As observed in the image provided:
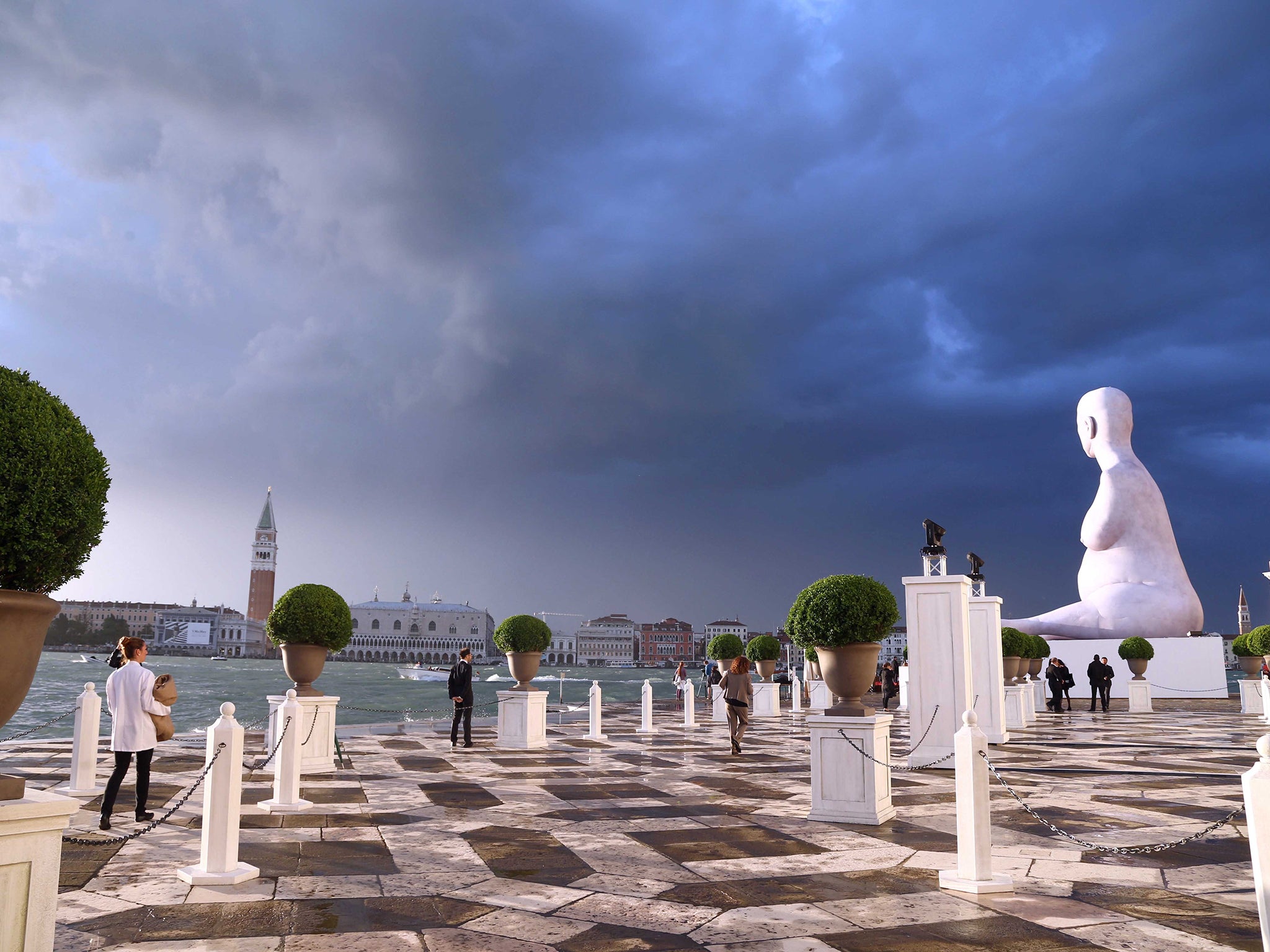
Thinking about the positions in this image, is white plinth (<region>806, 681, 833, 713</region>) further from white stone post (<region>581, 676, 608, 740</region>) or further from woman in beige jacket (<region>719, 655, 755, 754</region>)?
woman in beige jacket (<region>719, 655, 755, 754</region>)

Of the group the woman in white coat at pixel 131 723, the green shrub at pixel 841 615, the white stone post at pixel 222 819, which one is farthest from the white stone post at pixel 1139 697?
the white stone post at pixel 222 819

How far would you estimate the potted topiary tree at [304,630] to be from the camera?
12.4m

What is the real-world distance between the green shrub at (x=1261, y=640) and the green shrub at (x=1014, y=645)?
5.93m

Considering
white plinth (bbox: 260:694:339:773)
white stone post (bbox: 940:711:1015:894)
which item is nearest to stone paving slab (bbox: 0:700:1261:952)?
white stone post (bbox: 940:711:1015:894)

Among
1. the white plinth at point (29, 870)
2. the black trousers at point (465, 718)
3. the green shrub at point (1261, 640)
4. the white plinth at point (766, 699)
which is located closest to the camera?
the white plinth at point (29, 870)

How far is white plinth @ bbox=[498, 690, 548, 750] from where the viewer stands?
606 inches

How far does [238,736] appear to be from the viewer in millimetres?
6285

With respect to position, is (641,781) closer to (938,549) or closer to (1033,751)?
(938,549)

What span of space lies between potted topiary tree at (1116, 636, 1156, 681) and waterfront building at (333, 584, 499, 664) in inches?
6107

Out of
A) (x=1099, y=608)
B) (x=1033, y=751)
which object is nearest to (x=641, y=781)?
(x=1033, y=751)

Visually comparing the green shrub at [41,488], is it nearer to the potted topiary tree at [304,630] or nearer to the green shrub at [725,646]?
the potted topiary tree at [304,630]

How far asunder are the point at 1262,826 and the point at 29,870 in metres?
5.20

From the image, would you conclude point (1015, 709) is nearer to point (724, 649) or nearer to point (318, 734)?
point (724, 649)

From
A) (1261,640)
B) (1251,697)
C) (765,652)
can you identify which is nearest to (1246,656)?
(1251,697)
